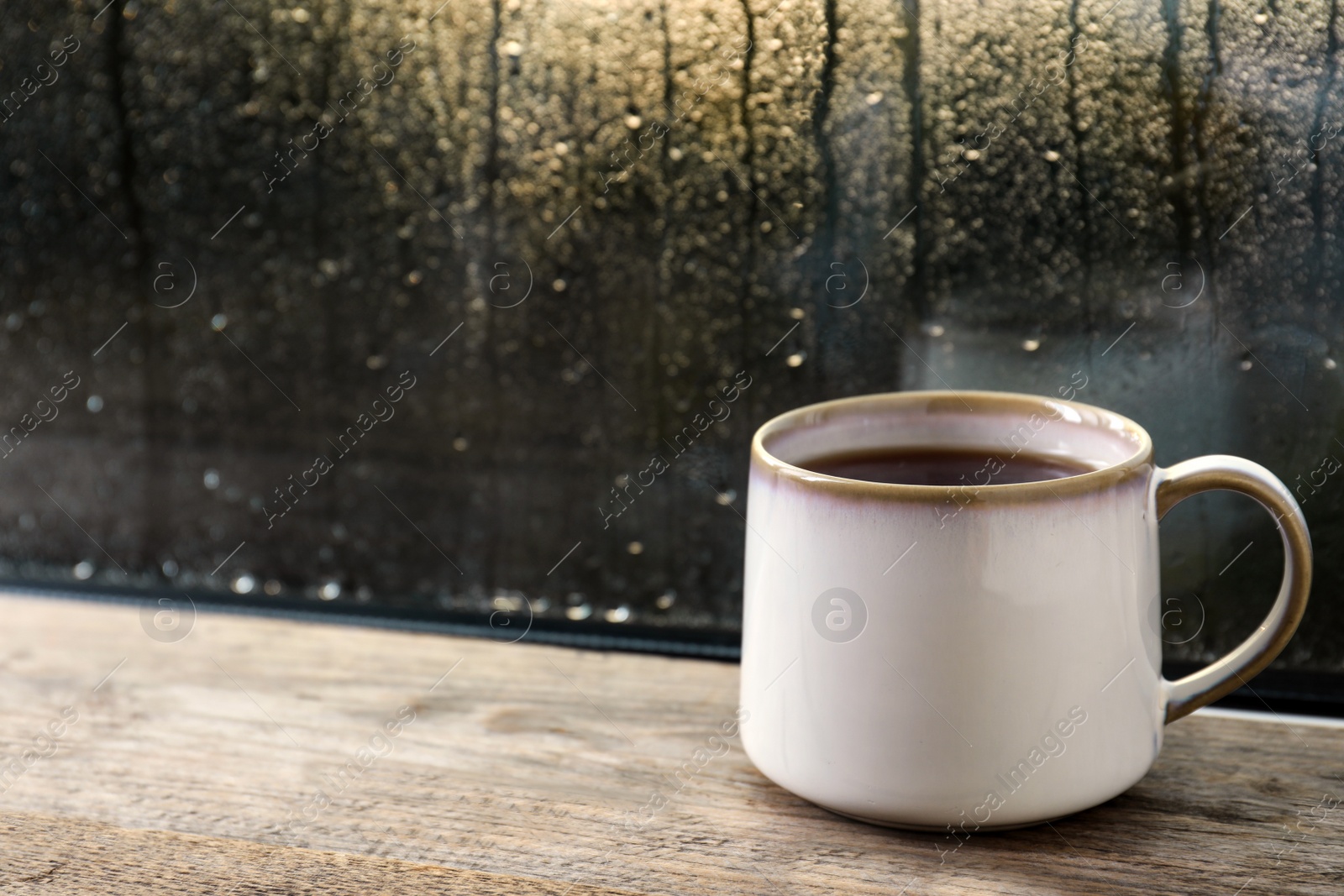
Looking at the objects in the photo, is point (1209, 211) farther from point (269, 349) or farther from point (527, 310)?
point (269, 349)

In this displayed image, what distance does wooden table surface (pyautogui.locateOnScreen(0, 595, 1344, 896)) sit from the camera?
0.36 m

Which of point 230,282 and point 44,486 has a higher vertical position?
point 230,282

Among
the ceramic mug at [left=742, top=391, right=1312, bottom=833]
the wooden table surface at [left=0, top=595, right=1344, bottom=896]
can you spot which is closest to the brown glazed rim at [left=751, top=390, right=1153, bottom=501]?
the ceramic mug at [left=742, top=391, right=1312, bottom=833]

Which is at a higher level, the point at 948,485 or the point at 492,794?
the point at 948,485

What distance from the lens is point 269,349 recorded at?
564 millimetres

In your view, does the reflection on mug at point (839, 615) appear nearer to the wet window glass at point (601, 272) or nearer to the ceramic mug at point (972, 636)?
the ceramic mug at point (972, 636)

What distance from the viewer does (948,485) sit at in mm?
395

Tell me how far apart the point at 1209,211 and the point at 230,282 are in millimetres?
426

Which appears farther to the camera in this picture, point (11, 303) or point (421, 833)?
point (11, 303)

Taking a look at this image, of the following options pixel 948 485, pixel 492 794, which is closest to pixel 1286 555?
pixel 948 485

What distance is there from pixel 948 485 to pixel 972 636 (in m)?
0.06

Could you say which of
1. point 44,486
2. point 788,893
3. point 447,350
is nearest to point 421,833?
point 788,893

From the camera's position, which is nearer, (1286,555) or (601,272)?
(1286,555)

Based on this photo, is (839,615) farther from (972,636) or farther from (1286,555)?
(1286,555)
